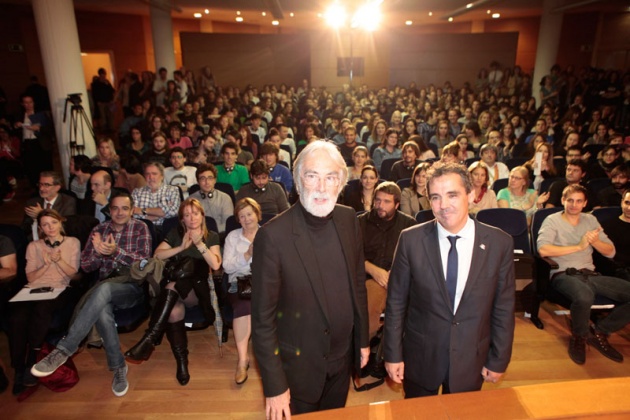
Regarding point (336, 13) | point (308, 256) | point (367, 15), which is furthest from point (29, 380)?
point (367, 15)

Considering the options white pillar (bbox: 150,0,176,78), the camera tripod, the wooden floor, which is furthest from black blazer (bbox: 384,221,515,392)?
white pillar (bbox: 150,0,176,78)

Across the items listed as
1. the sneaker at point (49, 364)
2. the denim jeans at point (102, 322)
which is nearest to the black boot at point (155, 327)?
the denim jeans at point (102, 322)

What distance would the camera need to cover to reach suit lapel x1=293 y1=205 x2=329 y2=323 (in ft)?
4.79

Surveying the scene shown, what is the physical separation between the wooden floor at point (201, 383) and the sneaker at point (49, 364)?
0.25 metres

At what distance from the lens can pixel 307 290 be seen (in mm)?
1482

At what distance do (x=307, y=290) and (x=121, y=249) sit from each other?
2285 mm

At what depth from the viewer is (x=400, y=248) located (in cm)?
176

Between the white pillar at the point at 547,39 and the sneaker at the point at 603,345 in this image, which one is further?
the white pillar at the point at 547,39

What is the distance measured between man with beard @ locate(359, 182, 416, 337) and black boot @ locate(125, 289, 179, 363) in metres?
1.49

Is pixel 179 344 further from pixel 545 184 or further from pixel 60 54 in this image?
pixel 60 54

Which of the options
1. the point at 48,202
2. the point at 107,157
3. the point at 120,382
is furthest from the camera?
the point at 107,157

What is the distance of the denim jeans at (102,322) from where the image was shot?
8.97 feet

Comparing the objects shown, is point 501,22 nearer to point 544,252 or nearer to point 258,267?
point 544,252

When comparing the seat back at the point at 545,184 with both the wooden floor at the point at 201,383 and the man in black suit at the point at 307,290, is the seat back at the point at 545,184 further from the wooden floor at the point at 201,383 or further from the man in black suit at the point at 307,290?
the man in black suit at the point at 307,290
